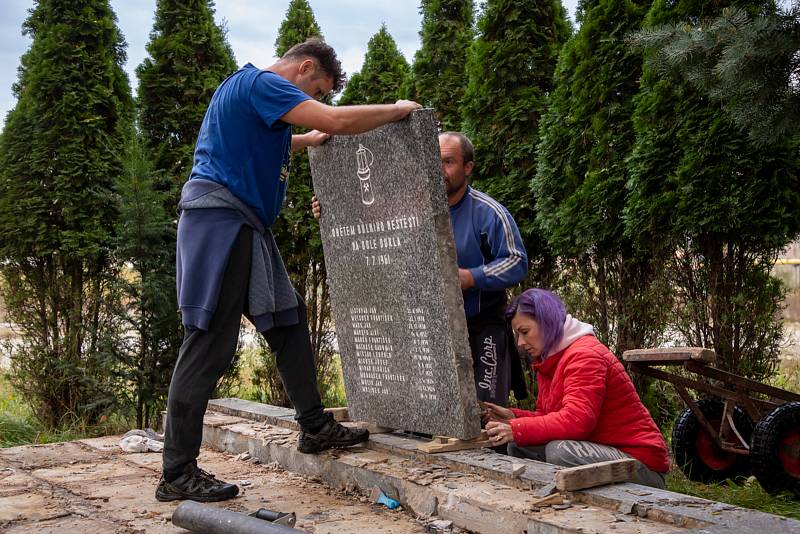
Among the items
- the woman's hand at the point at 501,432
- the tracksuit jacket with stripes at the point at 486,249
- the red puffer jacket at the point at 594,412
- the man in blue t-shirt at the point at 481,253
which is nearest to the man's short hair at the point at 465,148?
the man in blue t-shirt at the point at 481,253

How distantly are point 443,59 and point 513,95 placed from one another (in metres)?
1.25

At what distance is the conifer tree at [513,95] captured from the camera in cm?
662

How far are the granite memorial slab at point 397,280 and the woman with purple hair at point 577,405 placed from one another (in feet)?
1.07

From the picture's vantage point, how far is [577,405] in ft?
11.5

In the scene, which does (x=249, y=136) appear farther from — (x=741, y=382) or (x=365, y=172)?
(x=741, y=382)

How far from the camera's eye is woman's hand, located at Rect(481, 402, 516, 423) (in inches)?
161

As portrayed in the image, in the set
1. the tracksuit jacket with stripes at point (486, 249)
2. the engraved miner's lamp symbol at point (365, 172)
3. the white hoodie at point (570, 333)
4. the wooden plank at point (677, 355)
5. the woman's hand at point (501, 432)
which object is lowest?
the woman's hand at point (501, 432)

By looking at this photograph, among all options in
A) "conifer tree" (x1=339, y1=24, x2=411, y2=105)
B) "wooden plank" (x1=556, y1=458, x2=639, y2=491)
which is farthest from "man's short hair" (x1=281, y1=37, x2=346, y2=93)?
"conifer tree" (x1=339, y1=24, x2=411, y2=105)

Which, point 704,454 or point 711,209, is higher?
point 711,209

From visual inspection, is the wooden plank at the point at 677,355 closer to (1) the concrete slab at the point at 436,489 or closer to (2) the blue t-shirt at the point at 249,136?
(1) the concrete slab at the point at 436,489

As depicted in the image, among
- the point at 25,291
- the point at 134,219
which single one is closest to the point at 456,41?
the point at 134,219

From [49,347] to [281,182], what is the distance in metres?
3.95

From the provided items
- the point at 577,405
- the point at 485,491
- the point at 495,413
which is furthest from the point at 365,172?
the point at 485,491

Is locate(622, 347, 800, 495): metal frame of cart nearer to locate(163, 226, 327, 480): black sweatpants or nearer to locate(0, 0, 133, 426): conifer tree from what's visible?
locate(163, 226, 327, 480): black sweatpants
